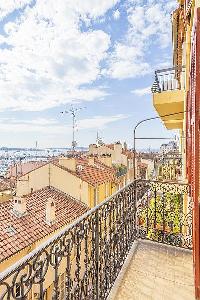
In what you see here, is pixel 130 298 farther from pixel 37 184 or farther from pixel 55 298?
pixel 37 184

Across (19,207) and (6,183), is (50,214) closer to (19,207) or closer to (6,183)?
(19,207)

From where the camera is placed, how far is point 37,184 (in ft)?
64.7

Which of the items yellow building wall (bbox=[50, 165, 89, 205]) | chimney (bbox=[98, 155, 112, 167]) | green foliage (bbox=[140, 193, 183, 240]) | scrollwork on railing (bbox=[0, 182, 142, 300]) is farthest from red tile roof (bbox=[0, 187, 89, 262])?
chimney (bbox=[98, 155, 112, 167])

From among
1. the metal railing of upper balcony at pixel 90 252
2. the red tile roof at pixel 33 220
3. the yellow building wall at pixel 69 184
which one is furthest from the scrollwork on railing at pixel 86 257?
the yellow building wall at pixel 69 184

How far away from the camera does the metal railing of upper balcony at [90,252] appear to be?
1.58m

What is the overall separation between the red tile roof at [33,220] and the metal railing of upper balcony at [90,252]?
7.13 m

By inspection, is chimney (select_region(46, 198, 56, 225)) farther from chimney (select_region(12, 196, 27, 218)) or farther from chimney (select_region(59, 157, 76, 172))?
chimney (select_region(59, 157, 76, 172))

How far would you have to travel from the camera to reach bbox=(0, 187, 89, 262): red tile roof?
A: 1152 centimetres

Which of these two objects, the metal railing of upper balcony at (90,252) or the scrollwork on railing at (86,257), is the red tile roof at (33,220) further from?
the scrollwork on railing at (86,257)

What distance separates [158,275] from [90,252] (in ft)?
4.78

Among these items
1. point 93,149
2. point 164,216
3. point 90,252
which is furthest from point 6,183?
point 90,252

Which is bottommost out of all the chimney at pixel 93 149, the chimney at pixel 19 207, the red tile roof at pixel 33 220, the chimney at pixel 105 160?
the red tile roof at pixel 33 220

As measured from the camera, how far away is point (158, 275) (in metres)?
4.00

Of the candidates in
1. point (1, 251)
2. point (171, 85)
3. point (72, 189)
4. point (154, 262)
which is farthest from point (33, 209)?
point (154, 262)
